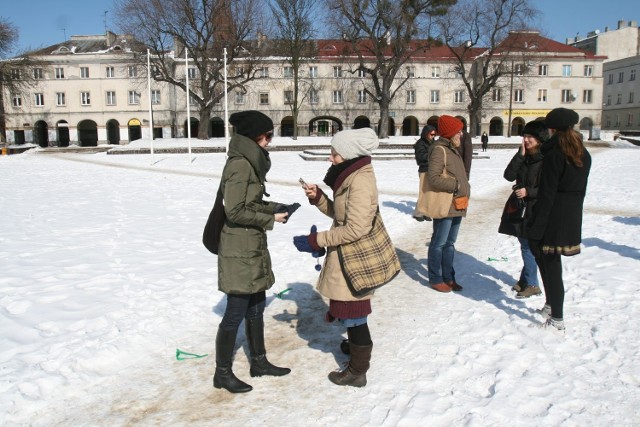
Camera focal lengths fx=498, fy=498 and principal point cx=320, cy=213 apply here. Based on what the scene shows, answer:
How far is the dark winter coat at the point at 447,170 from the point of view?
561 cm

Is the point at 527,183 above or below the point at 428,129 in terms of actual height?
below

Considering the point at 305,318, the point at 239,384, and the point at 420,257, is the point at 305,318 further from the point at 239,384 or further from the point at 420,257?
the point at 420,257

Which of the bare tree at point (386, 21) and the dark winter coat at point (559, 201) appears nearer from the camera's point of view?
the dark winter coat at point (559, 201)

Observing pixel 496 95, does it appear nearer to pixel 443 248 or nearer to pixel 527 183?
pixel 443 248

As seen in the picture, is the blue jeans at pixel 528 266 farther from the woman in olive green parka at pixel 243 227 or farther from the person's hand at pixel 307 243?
the woman in olive green parka at pixel 243 227

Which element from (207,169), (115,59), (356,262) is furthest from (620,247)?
(115,59)

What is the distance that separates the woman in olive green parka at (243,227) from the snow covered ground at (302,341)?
458 mm

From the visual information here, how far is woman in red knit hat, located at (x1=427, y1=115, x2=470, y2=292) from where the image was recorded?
5.61 meters

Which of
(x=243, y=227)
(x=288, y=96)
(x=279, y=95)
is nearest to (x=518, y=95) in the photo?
(x=288, y=96)

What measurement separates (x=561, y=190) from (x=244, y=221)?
2.72 metres

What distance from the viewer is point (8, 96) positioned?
5353 cm

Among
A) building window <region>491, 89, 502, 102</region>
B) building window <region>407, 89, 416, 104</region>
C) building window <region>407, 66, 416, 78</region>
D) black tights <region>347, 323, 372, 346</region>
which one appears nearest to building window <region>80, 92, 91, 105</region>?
building window <region>407, 89, 416, 104</region>

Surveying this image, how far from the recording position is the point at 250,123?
11.3ft

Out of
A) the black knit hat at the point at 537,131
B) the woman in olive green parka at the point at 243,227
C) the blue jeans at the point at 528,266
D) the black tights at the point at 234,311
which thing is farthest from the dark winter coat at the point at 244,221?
the blue jeans at the point at 528,266
